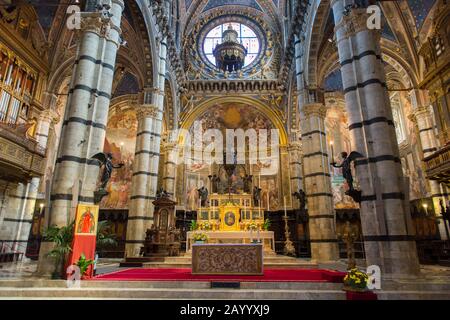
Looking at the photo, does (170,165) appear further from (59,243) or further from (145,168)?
(59,243)

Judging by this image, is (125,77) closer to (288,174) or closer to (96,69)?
(96,69)

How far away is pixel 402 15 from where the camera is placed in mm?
15039

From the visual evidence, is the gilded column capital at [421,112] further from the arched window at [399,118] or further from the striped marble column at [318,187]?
the striped marble column at [318,187]

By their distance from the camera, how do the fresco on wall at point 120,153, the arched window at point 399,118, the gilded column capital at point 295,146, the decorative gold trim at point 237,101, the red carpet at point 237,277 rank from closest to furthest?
the red carpet at point 237,277
the arched window at point 399,118
the gilded column capital at point 295,146
the fresco on wall at point 120,153
the decorative gold trim at point 237,101

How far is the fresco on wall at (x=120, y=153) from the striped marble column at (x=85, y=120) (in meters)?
13.2

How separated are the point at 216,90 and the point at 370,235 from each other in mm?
17657

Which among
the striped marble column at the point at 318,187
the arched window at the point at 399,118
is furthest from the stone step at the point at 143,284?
the arched window at the point at 399,118

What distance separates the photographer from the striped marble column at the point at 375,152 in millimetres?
6812

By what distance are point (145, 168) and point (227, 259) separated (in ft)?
23.8

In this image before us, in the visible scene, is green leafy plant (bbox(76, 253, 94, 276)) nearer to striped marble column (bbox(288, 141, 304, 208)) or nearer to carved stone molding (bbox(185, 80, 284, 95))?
striped marble column (bbox(288, 141, 304, 208))

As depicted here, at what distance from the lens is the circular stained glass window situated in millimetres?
23469

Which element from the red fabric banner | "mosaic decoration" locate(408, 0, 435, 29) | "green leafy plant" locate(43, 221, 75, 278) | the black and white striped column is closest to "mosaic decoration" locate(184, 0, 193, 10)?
the black and white striped column

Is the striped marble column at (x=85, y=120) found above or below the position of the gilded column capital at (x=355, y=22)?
below
